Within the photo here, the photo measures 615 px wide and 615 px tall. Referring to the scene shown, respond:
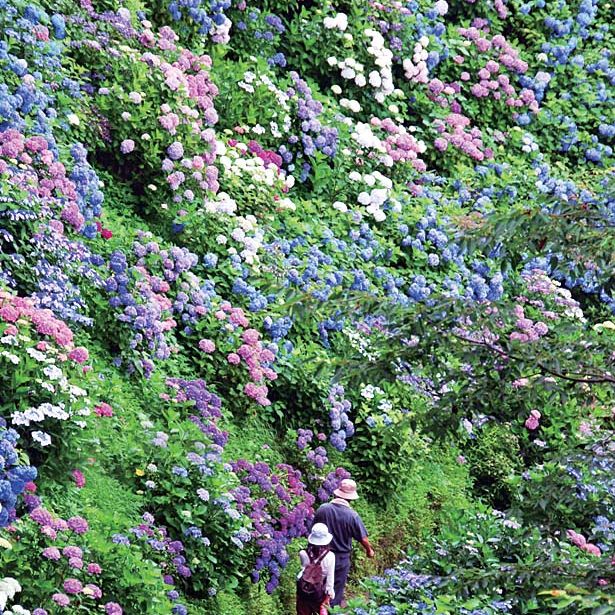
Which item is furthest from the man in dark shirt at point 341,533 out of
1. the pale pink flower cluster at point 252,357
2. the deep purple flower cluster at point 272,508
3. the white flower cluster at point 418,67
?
the white flower cluster at point 418,67

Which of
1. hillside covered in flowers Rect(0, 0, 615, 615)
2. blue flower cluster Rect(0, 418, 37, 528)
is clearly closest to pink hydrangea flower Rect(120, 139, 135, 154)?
hillside covered in flowers Rect(0, 0, 615, 615)

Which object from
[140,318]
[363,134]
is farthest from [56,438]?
[363,134]

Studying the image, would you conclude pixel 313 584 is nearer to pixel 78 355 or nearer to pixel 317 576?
pixel 317 576

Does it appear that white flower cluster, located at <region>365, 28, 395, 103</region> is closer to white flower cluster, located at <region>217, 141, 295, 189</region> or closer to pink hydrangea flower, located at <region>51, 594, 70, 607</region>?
white flower cluster, located at <region>217, 141, 295, 189</region>

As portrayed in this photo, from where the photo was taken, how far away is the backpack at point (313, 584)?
7.29m

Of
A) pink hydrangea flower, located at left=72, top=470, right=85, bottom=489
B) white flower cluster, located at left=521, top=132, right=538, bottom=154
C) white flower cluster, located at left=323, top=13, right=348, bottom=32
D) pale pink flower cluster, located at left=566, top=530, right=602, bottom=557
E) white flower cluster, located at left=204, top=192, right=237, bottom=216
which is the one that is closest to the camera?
pink hydrangea flower, located at left=72, top=470, right=85, bottom=489

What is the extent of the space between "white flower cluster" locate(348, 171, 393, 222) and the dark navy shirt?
3.89m

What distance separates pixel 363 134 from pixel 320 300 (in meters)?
7.30

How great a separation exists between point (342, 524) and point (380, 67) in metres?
6.35

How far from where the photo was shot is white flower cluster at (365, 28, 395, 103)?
12.7 m

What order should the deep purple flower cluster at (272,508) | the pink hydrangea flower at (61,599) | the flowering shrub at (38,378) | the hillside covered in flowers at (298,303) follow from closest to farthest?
1. the hillside covered in flowers at (298,303)
2. the pink hydrangea flower at (61,599)
3. the flowering shrub at (38,378)
4. the deep purple flower cluster at (272,508)

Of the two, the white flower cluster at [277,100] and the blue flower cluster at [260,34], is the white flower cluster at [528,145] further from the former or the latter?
the white flower cluster at [277,100]

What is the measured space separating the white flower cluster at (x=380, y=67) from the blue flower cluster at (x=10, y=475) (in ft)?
24.7

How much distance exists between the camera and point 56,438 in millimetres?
6637
